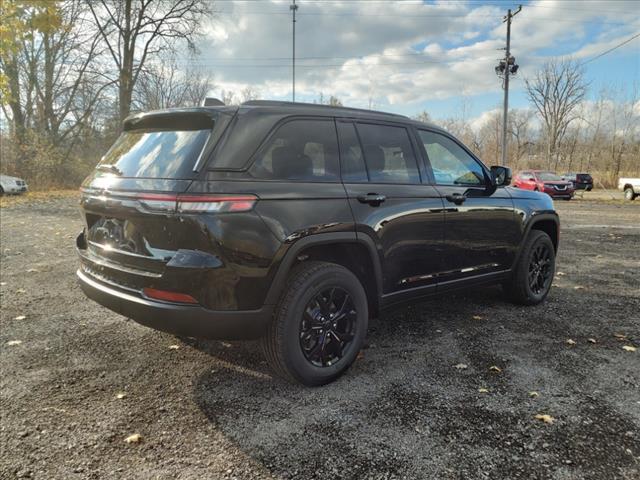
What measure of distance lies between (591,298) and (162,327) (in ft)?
15.6

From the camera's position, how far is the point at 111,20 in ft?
79.7

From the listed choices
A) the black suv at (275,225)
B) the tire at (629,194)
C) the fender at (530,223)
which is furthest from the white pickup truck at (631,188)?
the black suv at (275,225)

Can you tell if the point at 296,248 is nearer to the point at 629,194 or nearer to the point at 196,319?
the point at 196,319

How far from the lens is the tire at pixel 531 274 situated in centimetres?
455

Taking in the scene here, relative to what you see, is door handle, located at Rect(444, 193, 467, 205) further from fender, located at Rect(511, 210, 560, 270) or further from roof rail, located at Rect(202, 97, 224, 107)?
roof rail, located at Rect(202, 97, 224, 107)

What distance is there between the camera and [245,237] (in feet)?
8.09

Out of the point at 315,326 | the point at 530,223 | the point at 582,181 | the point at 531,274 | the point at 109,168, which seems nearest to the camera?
the point at 315,326

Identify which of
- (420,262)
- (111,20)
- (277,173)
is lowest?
(420,262)

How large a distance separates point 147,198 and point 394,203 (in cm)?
168

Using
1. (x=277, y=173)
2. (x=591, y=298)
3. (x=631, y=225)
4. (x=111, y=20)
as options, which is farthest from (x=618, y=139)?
(x=277, y=173)

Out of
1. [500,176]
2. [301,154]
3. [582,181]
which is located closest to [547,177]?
[582,181]

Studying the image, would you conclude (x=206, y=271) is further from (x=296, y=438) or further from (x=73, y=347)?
(x=73, y=347)

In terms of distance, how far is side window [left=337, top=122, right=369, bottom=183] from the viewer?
122 inches

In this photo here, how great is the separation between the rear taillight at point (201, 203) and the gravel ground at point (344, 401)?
1203 mm
